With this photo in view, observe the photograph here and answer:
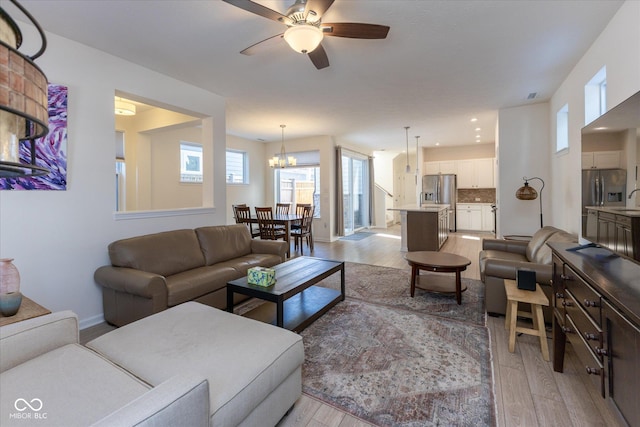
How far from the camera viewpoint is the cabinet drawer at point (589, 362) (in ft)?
4.09

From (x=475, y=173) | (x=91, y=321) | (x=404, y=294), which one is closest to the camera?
(x=91, y=321)

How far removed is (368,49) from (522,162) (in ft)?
11.7

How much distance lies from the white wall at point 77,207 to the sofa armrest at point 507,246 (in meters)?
4.29

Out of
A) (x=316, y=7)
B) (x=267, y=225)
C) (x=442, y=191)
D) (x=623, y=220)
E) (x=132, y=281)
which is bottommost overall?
(x=132, y=281)

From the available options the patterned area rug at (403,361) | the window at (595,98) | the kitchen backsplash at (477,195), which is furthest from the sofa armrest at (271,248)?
the kitchen backsplash at (477,195)

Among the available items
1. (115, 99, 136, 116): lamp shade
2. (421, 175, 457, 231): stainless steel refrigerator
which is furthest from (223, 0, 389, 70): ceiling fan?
(421, 175, 457, 231): stainless steel refrigerator

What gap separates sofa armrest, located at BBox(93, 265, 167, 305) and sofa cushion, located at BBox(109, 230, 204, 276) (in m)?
0.11

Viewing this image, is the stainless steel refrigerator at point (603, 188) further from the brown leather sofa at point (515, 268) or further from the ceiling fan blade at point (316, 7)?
the ceiling fan blade at point (316, 7)

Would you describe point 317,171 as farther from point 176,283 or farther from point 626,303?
point 626,303

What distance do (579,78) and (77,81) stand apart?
521 centimetres

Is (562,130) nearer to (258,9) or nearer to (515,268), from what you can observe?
(515,268)

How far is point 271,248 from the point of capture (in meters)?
3.77

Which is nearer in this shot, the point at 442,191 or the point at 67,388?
the point at 67,388

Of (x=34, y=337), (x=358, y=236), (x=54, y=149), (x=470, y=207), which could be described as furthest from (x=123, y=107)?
(x=470, y=207)
